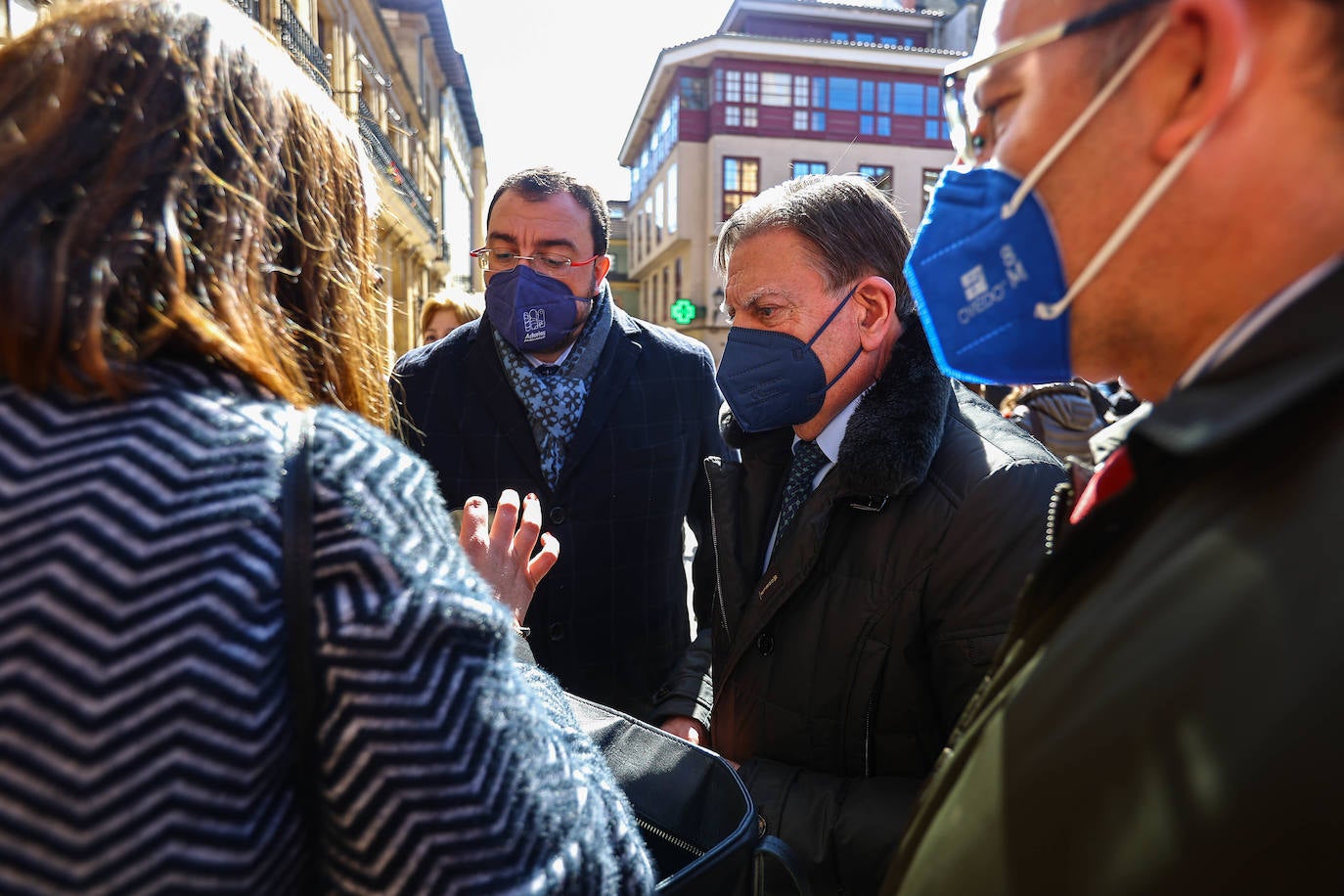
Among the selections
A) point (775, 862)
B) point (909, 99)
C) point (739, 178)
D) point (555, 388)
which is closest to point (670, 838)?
point (775, 862)

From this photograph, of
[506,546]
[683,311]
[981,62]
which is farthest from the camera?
[683,311]

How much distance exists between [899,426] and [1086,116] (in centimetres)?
90

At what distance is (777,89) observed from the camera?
2827cm

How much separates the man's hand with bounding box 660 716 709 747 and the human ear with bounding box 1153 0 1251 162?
1719 millimetres

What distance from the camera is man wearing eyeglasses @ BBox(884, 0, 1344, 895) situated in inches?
23.8

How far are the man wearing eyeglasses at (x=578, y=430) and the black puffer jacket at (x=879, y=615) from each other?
0.76 metres

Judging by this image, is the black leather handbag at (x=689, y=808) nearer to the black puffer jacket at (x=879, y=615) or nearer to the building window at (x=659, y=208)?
the black puffer jacket at (x=879, y=615)

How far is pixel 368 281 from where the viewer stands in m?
1.09

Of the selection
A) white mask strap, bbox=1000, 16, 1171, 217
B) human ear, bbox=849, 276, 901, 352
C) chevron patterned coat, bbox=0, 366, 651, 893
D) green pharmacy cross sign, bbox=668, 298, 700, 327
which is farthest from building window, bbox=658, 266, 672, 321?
chevron patterned coat, bbox=0, 366, 651, 893

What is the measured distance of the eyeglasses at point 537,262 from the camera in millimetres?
3088

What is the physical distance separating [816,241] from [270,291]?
1.52 m

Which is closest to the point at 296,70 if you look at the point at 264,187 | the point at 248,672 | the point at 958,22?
the point at 264,187

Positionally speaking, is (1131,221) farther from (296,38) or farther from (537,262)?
(296,38)

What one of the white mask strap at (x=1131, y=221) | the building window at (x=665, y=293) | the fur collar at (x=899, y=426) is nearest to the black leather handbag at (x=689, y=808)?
the fur collar at (x=899, y=426)
